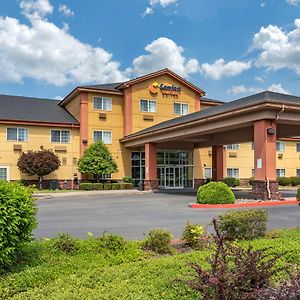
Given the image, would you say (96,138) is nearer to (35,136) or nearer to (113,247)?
(35,136)

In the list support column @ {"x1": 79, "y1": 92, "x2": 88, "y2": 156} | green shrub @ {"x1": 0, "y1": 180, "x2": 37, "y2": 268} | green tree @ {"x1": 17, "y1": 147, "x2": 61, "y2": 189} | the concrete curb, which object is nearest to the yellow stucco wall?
support column @ {"x1": 79, "y1": 92, "x2": 88, "y2": 156}

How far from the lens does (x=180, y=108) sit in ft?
125

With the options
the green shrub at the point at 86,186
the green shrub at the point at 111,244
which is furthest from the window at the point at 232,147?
the green shrub at the point at 111,244

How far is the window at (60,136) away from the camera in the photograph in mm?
33625

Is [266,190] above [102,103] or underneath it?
underneath

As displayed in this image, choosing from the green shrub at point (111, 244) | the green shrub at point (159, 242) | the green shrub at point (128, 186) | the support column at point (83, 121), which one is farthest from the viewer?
the support column at point (83, 121)

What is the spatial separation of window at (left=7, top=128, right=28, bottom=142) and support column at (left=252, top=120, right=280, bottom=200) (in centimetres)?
2172

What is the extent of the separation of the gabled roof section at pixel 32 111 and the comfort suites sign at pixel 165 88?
8.57m

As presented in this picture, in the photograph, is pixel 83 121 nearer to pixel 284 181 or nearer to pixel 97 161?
pixel 97 161

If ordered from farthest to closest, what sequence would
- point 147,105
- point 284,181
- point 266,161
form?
point 284,181 → point 147,105 → point 266,161

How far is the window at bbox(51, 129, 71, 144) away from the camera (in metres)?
33.6

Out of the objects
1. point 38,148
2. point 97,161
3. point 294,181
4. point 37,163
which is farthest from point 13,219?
point 294,181

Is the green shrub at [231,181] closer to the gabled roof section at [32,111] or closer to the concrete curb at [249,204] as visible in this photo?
the gabled roof section at [32,111]

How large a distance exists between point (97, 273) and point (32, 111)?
31988 mm
